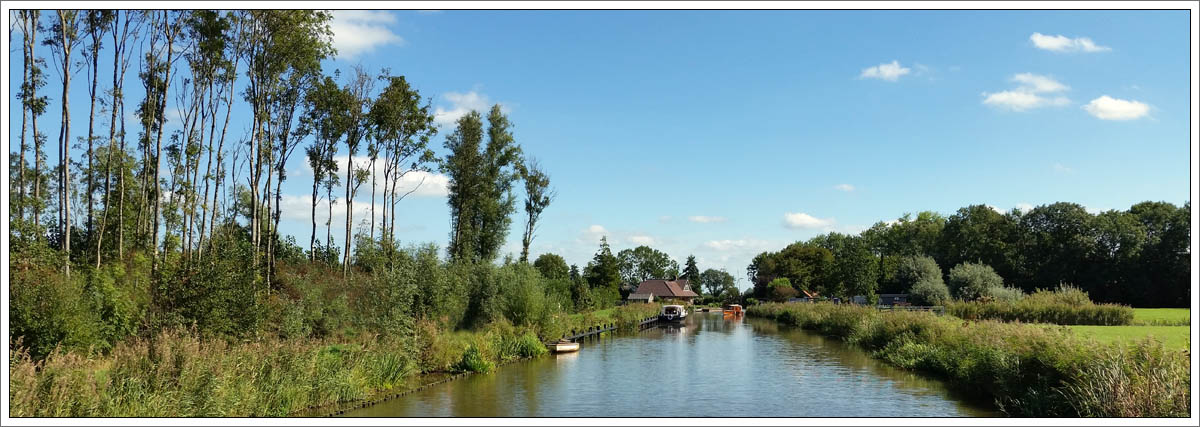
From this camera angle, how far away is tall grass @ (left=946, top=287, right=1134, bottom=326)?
1336 inches

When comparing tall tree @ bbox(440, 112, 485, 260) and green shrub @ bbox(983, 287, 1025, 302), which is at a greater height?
tall tree @ bbox(440, 112, 485, 260)

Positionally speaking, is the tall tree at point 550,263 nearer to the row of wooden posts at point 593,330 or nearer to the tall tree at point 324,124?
the row of wooden posts at point 593,330

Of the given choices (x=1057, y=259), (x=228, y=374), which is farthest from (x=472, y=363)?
(x=1057, y=259)

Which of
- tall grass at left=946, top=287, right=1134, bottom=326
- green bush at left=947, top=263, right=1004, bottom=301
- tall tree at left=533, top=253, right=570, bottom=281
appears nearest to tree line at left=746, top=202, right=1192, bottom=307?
green bush at left=947, top=263, right=1004, bottom=301

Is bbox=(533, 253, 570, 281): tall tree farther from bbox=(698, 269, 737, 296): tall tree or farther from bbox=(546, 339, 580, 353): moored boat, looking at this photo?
bbox=(698, 269, 737, 296): tall tree

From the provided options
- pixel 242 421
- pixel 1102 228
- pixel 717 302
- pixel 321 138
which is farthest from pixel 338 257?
pixel 717 302

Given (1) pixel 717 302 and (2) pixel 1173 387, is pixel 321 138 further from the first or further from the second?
(1) pixel 717 302

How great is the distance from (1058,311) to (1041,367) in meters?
21.2

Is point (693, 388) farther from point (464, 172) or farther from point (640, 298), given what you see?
point (640, 298)

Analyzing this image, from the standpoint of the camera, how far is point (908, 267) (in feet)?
200

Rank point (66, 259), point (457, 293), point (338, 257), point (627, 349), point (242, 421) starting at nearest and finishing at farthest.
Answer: point (242, 421), point (66, 259), point (457, 293), point (627, 349), point (338, 257)

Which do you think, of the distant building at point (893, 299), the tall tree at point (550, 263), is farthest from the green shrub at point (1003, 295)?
the tall tree at point (550, 263)

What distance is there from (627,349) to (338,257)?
17825mm

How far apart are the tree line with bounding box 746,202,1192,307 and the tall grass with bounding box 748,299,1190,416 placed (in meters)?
24.4
